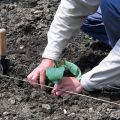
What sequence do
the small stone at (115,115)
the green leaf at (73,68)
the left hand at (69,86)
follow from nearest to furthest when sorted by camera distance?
1. the small stone at (115,115)
2. the left hand at (69,86)
3. the green leaf at (73,68)

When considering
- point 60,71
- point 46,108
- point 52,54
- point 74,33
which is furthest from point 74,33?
point 46,108

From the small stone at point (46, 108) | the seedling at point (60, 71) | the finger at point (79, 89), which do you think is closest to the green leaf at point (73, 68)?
the seedling at point (60, 71)

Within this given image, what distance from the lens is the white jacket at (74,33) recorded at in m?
2.25

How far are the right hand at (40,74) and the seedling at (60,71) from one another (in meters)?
0.03

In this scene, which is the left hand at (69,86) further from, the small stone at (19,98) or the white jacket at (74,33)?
the small stone at (19,98)

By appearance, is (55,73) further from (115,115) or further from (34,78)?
(115,115)

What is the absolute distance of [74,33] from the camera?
8.21ft

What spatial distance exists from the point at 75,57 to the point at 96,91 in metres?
0.40

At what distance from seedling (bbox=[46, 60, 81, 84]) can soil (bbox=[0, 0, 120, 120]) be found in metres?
0.10

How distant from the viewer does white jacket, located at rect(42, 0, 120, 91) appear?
2252mm

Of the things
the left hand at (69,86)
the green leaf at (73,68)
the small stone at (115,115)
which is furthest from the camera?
the green leaf at (73,68)

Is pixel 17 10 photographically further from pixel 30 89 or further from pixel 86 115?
pixel 86 115

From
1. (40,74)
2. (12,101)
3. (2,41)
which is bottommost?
(12,101)

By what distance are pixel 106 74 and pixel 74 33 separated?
349 mm
